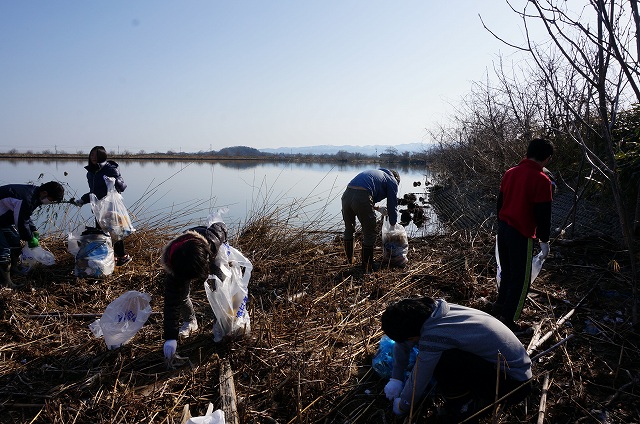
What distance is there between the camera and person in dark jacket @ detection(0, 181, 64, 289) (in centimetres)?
393

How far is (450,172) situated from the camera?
18.7 metres

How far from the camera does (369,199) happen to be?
4805 millimetres

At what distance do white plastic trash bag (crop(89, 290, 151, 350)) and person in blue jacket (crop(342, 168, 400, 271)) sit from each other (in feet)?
8.58

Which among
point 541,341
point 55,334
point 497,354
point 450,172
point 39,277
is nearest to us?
point 497,354

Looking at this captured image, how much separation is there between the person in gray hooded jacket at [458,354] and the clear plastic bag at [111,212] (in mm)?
3512

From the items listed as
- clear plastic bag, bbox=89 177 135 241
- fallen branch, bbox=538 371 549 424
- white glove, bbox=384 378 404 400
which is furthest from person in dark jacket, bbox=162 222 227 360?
fallen branch, bbox=538 371 549 424

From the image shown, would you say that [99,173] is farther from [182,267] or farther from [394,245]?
[394,245]

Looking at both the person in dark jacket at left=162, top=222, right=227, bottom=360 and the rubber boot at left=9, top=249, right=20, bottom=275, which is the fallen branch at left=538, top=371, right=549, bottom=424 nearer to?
the person in dark jacket at left=162, top=222, right=227, bottom=360

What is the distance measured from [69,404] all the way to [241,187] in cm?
1662

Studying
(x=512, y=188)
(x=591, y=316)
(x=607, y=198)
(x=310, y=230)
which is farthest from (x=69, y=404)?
(x=607, y=198)

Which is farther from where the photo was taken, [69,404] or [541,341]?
[541,341]

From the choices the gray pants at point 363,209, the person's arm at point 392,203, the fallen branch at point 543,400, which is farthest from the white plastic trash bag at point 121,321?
the person's arm at point 392,203

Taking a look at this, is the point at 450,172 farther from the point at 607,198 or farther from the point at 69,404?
the point at 69,404

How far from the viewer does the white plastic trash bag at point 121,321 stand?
286 centimetres
